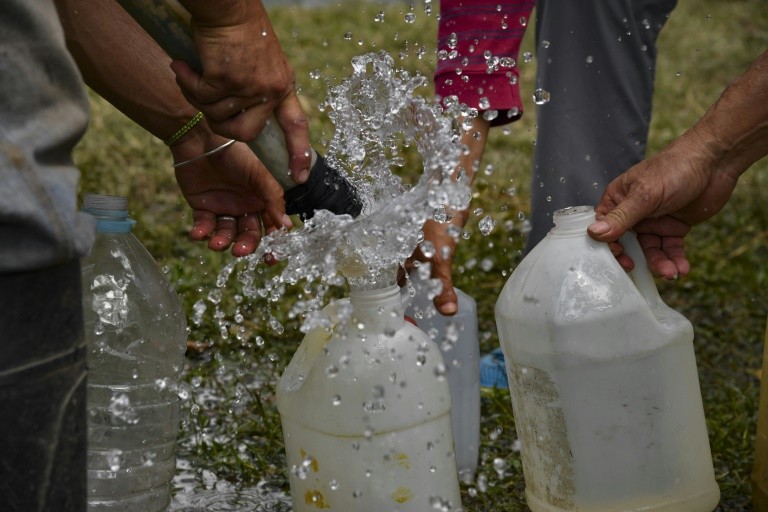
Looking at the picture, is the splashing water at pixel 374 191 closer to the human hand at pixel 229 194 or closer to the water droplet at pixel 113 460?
the human hand at pixel 229 194

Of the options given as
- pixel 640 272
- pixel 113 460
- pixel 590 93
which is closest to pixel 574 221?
pixel 640 272

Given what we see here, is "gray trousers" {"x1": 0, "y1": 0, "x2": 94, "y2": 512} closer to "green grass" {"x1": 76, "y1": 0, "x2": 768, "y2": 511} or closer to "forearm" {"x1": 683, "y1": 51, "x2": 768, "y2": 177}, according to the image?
"green grass" {"x1": 76, "y1": 0, "x2": 768, "y2": 511}

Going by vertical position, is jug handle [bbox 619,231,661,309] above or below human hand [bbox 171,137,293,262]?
below

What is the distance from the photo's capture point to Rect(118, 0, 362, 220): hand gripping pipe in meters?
1.84

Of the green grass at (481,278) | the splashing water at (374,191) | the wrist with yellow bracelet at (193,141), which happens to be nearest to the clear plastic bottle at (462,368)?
the green grass at (481,278)

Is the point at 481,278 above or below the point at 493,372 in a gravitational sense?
above

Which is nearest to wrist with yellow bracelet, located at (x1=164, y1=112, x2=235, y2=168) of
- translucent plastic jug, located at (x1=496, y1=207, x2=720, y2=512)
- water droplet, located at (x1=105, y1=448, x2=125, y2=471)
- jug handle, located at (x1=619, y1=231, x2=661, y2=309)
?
water droplet, located at (x1=105, y1=448, x2=125, y2=471)

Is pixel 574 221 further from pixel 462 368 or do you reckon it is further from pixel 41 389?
pixel 41 389

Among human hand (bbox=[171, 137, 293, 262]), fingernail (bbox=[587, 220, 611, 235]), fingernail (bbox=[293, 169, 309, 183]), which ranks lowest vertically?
fingernail (bbox=[587, 220, 611, 235])

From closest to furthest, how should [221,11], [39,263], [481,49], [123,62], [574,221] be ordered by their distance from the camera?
[39,263] → [221,11] → [574,221] → [123,62] → [481,49]

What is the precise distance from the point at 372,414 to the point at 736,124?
1.03 meters

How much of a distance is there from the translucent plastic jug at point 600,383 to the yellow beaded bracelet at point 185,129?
2.86 ft

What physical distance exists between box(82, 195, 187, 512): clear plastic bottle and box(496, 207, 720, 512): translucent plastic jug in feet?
2.53

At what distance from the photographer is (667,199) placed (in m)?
2.20
